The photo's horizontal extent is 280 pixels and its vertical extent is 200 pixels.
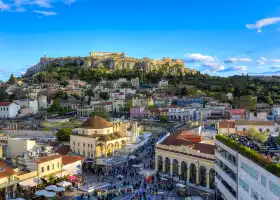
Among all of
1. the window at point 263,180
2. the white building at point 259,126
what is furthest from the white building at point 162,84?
the window at point 263,180

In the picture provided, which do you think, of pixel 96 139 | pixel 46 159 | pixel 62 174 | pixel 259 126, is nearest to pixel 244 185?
pixel 46 159

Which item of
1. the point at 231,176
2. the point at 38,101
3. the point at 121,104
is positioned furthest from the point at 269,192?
the point at 38,101

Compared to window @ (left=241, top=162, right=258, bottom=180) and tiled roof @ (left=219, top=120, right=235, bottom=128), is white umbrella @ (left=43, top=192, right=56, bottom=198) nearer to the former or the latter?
window @ (left=241, top=162, right=258, bottom=180)

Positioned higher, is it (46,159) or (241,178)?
(241,178)

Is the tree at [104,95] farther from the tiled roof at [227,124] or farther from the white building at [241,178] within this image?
the white building at [241,178]

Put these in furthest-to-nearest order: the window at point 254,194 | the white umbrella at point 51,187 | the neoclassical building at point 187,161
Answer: the neoclassical building at point 187,161 < the white umbrella at point 51,187 < the window at point 254,194

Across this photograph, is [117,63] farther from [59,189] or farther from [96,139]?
[59,189]

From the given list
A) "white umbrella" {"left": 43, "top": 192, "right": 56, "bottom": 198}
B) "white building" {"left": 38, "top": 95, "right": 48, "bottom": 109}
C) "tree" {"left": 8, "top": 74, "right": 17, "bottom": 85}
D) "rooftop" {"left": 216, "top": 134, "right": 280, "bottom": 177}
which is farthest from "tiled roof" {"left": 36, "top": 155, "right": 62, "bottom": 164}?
"tree" {"left": 8, "top": 74, "right": 17, "bottom": 85}

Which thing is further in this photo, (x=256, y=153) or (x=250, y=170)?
(x=250, y=170)
